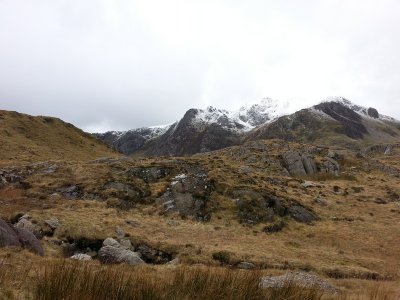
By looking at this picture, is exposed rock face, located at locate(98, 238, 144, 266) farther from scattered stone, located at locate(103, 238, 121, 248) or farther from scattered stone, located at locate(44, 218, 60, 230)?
scattered stone, located at locate(44, 218, 60, 230)

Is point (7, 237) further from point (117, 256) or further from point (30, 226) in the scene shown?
point (30, 226)

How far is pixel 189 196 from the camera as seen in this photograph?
40031mm

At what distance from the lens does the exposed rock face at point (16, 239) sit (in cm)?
1710

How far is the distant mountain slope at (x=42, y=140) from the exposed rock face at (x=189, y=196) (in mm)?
30359

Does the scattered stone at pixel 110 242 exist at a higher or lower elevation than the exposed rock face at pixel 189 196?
lower

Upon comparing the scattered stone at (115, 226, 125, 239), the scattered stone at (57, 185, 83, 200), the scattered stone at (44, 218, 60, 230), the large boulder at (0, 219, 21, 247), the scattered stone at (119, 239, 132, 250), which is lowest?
the scattered stone at (119, 239, 132, 250)

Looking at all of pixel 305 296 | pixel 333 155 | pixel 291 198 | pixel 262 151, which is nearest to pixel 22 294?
pixel 305 296

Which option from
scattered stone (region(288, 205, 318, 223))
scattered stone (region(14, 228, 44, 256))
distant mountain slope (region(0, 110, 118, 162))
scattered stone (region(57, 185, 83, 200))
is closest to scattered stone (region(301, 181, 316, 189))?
scattered stone (region(288, 205, 318, 223))

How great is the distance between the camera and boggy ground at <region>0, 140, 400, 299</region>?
26594 millimetres

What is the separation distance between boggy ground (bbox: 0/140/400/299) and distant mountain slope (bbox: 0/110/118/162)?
2057cm

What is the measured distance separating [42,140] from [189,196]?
48.7 metres

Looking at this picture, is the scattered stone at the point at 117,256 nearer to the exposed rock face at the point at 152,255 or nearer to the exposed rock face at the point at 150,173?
the exposed rock face at the point at 152,255

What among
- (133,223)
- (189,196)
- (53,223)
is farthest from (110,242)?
(189,196)

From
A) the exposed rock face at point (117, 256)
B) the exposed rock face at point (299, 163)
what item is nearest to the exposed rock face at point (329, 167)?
the exposed rock face at point (299, 163)
